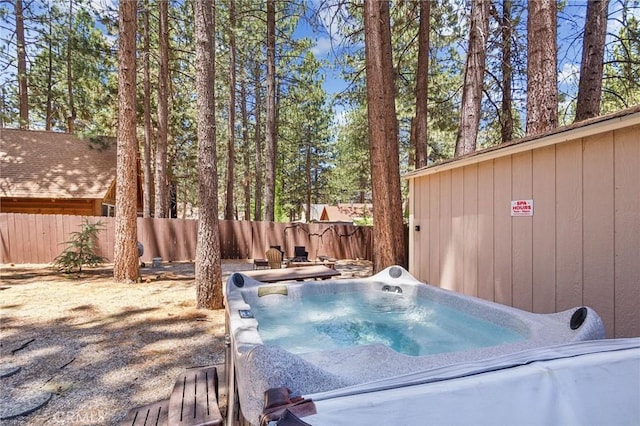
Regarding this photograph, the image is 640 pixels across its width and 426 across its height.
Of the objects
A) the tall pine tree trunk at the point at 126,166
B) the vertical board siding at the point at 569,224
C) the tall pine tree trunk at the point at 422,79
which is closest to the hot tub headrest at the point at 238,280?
the vertical board siding at the point at 569,224

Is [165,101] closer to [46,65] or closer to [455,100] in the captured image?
[46,65]

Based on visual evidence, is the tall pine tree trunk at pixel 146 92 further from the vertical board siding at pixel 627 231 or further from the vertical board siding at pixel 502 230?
the vertical board siding at pixel 627 231

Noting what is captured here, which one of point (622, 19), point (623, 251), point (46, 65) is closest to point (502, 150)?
point (623, 251)

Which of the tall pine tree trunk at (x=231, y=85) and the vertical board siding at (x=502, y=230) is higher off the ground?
the tall pine tree trunk at (x=231, y=85)

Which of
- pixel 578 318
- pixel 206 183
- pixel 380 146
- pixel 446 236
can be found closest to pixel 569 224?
pixel 578 318

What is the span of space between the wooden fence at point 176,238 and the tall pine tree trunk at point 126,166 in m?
2.86

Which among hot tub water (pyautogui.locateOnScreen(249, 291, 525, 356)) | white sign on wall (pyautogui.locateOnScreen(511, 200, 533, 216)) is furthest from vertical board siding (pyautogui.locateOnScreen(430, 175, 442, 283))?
white sign on wall (pyautogui.locateOnScreen(511, 200, 533, 216))

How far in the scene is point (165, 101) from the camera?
34.7ft

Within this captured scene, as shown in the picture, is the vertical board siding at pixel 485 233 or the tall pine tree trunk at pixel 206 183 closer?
the vertical board siding at pixel 485 233

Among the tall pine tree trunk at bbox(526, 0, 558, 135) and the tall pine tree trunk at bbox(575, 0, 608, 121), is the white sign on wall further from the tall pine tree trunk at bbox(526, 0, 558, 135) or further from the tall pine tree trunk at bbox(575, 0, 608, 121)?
the tall pine tree trunk at bbox(575, 0, 608, 121)

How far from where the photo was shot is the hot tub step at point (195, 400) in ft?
6.09

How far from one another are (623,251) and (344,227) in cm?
985

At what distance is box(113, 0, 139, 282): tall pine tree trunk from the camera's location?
6.43m

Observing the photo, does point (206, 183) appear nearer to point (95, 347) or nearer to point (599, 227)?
point (95, 347)
